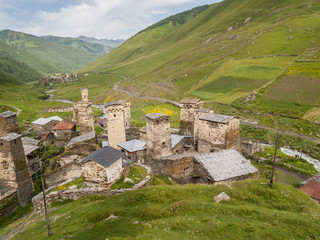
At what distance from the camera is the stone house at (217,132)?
32.2 m

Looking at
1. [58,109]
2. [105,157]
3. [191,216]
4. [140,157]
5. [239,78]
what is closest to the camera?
[191,216]

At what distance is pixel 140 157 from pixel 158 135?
6605mm

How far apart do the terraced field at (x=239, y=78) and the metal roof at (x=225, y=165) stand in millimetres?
48143

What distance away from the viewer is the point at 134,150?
34.2 m

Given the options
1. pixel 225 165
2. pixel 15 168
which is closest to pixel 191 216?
pixel 225 165

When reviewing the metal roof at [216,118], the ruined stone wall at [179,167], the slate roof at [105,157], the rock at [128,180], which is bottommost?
the ruined stone wall at [179,167]

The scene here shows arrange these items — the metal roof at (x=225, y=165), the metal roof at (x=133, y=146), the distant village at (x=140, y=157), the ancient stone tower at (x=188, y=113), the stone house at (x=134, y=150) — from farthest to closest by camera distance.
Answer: the ancient stone tower at (x=188, y=113)
the metal roof at (x=133, y=146)
the stone house at (x=134, y=150)
the metal roof at (x=225, y=165)
the distant village at (x=140, y=157)

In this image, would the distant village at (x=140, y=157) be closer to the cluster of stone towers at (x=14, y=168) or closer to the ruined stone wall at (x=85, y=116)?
the cluster of stone towers at (x=14, y=168)

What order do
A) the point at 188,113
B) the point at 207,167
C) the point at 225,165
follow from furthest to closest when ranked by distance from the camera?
the point at 188,113 < the point at 225,165 < the point at 207,167

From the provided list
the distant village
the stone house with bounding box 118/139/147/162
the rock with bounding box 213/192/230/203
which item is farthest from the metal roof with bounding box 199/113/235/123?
the rock with bounding box 213/192/230/203

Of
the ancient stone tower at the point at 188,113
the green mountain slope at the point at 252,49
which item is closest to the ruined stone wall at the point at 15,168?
the ancient stone tower at the point at 188,113

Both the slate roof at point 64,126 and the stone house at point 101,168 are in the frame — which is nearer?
the stone house at point 101,168

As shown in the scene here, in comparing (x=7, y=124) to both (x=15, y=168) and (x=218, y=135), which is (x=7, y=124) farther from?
(x=218, y=135)

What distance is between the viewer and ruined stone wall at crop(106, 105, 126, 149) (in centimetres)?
3515
